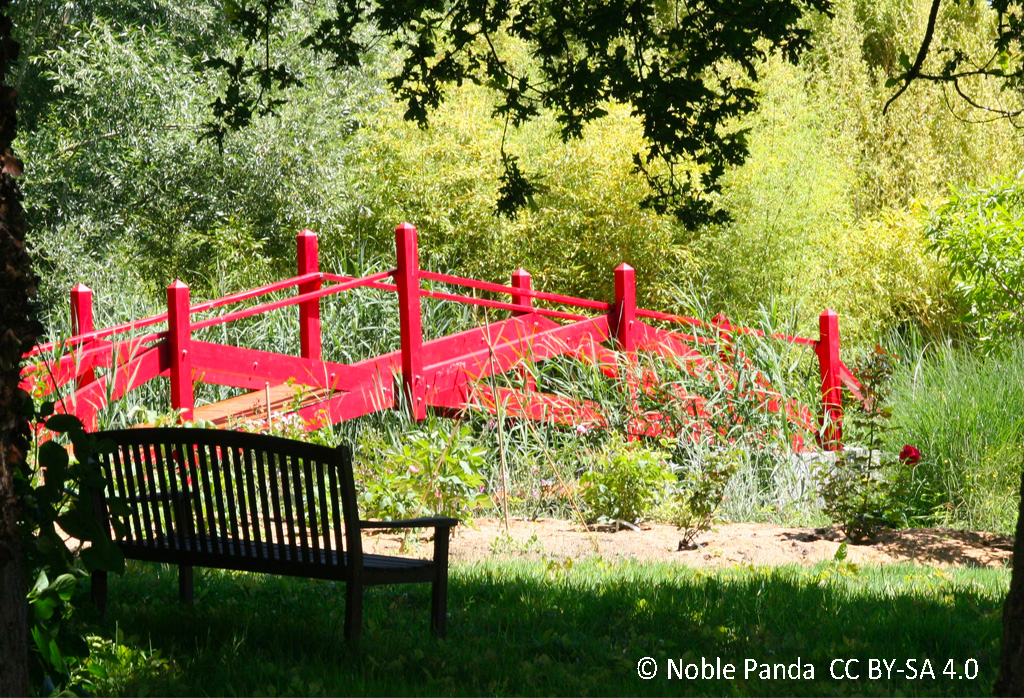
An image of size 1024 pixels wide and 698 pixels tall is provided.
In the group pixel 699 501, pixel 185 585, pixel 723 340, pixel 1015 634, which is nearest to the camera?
pixel 1015 634

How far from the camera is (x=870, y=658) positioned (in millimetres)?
3430

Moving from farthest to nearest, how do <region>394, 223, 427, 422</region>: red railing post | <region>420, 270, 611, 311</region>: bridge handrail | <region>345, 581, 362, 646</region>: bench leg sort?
<region>420, 270, 611, 311</region>: bridge handrail
<region>394, 223, 427, 422</region>: red railing post
<region>345, 581, 362, 646</region>: bench leg

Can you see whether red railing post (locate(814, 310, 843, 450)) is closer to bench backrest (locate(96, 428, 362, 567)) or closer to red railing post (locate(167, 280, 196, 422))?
red railing post (locate(167, 280, 196, 422))

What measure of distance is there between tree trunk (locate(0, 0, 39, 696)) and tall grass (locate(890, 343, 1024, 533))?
596 centimetres

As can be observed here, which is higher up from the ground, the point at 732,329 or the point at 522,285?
the point at 522,285

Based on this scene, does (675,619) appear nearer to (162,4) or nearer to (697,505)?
(697,505)

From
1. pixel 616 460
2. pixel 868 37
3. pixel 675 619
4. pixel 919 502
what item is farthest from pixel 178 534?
pixel 868 37

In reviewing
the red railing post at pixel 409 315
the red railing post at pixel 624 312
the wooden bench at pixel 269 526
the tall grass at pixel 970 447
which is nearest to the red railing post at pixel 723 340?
the red railing post at pixel 624 312

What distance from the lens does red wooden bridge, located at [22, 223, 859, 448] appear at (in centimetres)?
694

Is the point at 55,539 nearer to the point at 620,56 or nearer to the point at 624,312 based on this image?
the point at 620,56

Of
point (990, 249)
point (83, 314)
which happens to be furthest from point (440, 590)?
point (990, 249)

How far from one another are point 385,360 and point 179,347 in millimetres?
1716

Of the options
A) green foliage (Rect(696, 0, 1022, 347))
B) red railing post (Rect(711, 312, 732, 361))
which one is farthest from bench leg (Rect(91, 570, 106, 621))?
green foliage (Rect(696, 0, 1022, 347))

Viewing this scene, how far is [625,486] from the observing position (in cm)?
643
